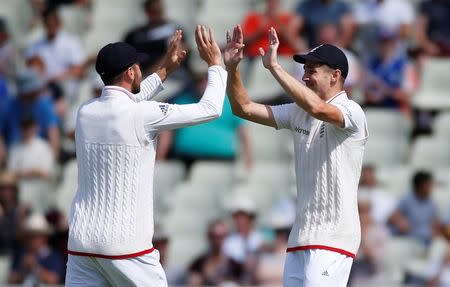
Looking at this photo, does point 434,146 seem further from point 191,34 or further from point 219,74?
point 219,74

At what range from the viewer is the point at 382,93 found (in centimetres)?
1355

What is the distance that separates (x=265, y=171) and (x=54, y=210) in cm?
201

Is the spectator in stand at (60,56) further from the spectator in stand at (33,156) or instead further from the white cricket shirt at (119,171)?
the white cricket shirt at (119,171)

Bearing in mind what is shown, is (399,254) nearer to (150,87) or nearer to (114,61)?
(150,87)

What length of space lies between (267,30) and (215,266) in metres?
2.75

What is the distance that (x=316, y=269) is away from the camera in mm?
7648

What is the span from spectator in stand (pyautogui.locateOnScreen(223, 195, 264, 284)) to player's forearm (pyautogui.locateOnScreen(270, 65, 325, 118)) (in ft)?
14.7

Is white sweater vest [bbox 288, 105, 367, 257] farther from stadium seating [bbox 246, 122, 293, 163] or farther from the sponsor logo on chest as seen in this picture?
stadium seating [bbox 246, 122, 293, 163]

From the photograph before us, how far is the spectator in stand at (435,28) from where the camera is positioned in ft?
45.6

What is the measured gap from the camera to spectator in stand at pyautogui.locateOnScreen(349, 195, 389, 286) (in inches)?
468

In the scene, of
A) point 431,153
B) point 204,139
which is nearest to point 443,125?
point 431,153

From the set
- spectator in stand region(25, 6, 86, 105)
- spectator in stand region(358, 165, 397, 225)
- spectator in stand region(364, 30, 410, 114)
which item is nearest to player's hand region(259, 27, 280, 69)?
spectator in stand region(358, 165, 397, 225)

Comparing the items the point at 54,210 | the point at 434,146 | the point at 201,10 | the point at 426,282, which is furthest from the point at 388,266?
the point at 201,10

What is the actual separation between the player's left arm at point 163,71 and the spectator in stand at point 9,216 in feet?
17.5
